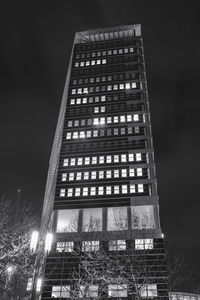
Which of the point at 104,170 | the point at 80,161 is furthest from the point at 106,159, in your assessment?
the point at 80,161

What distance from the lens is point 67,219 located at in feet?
256

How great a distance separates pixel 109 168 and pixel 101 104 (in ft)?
75.1

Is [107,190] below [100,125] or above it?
below

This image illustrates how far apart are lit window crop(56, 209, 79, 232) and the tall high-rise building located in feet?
0.84

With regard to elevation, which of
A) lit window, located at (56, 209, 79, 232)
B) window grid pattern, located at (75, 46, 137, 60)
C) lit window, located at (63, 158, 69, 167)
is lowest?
lit window, located at (56, 209, 79, 232)

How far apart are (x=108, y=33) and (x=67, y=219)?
7415 centimetres

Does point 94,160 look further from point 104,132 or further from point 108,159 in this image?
point 104,132

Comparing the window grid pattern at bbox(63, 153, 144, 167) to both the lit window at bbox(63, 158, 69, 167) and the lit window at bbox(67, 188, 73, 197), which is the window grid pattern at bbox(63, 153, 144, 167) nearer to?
the lit window at bbox(63, 158, 69, 167)

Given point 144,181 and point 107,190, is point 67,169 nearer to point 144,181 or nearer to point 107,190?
point 107,190

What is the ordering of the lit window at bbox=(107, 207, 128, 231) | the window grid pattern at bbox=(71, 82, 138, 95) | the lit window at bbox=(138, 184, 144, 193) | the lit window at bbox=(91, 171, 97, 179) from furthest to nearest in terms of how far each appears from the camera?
the window grid pattern at bbox=(71, 82, 138, 95) < the lit window at bbox=(91, 171, 97, 179) < the lit window at bbox=(138, 184, 144, 193) < the lit window at bbox=(107, 207, 128, 231)

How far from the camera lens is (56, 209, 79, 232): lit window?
246ft

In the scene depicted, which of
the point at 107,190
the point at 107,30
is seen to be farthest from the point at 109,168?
the point at 107,30

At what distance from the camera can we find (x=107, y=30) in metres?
116

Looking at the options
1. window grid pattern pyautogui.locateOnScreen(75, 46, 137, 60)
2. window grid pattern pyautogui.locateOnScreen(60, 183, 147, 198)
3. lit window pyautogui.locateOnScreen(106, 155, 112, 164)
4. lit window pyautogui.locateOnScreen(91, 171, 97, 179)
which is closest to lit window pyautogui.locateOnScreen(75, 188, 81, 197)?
window grid pattern pyautogui.locateOnScreen(60, 183, 147, 198)
